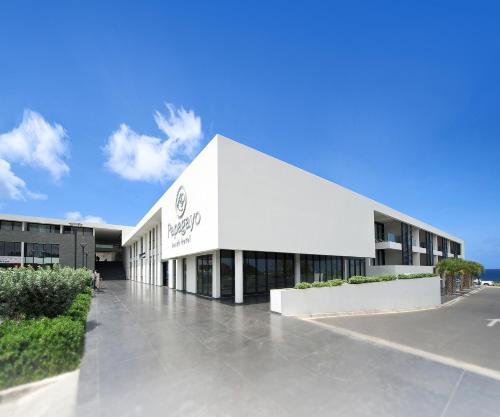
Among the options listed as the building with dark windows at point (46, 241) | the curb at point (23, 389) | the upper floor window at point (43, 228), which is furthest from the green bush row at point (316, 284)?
the upper floor window at point (43, 228)

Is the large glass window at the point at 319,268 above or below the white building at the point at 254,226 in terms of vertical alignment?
below

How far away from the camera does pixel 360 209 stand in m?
25.8

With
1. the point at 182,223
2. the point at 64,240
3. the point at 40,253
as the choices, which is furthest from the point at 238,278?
the point at 40,253

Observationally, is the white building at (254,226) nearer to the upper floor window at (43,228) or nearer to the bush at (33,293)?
the bush at (33,293)

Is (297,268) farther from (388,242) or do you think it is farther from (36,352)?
(36,352)

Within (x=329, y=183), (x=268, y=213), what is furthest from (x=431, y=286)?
(x=268, y=213)

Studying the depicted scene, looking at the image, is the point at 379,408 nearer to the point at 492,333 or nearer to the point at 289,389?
the point at 289,389

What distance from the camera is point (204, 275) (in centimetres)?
1917

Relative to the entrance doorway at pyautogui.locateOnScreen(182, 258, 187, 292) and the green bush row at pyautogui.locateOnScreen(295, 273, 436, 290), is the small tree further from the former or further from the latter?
the entrance doorway at pyautogui.locateOnScreen(182, 258, 187, 292)

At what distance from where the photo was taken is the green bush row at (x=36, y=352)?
5203 millimetres

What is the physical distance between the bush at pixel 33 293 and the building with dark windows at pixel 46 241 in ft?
100

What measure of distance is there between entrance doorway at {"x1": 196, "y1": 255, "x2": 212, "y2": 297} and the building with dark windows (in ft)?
77.1

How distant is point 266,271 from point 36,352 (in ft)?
50.2

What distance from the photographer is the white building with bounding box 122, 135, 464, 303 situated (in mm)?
14969
